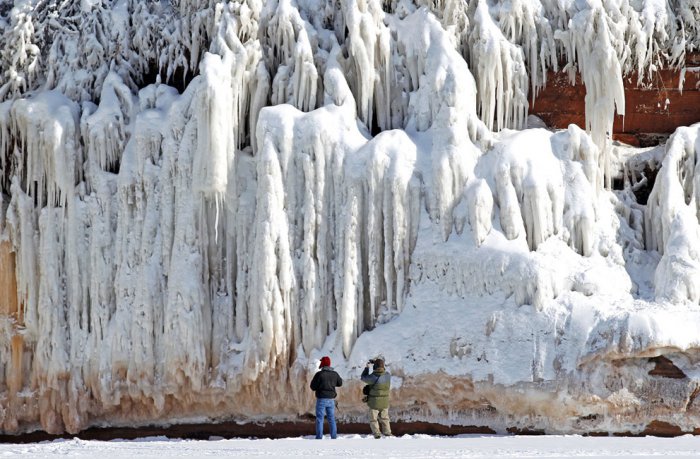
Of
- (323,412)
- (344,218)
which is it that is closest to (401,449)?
(323,412)

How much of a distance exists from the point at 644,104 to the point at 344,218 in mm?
5192

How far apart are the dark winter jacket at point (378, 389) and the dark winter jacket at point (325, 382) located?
500 mm

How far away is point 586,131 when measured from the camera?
19422 mm

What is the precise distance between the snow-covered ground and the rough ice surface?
3.11 m

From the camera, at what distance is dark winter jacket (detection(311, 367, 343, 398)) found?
53.0ft

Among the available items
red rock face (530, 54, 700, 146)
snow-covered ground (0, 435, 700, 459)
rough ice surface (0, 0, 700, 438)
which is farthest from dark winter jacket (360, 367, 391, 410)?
red rock face (530, 54, 700, 146)

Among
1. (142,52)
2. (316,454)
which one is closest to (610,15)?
(142,52)

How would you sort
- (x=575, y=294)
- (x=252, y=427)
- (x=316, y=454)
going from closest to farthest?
(x=316, y=454) < (x=575, y=294) < (x=252, y=427)

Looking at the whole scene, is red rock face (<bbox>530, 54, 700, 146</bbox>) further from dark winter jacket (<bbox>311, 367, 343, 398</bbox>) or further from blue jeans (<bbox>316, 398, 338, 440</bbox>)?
blue jeans (<bbox>316, 398, 338, 440</bbox>)

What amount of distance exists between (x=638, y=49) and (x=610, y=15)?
65 centimetres

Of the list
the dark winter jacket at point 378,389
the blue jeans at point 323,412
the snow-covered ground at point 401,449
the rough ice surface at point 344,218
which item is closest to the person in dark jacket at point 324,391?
the blue jeans at point 323,412

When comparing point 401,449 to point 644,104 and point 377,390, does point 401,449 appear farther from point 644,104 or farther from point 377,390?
point 644,104

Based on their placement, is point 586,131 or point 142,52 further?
point 142,52

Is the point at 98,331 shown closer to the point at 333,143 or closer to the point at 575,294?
the point at 333,143
